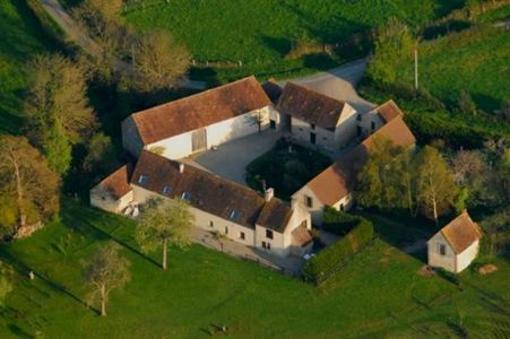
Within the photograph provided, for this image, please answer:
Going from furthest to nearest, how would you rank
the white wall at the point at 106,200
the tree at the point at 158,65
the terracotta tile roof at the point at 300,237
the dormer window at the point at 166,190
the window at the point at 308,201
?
1. the tree at the point at 158,65
2. the white wall at the point at 106,200
3. the dormer window at the point at 166,190
4. the window at the point at 308,201
5. the terracotta tile roof at the point at 300,237

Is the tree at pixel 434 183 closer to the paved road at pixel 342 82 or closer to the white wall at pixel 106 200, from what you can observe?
the paved road at pixel 342 82

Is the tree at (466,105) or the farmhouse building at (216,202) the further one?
the tree at (466,105)

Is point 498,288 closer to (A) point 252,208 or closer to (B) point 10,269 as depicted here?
(A) point 252,208

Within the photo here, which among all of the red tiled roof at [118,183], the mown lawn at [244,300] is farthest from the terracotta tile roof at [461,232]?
the red tiled roof at [118,183]

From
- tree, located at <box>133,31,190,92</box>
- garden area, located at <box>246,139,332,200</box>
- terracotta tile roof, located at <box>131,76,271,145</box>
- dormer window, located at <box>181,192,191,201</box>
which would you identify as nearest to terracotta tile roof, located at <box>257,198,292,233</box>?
garden area, located at <box>246,139,332,200</box>

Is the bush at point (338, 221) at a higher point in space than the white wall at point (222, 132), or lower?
lower

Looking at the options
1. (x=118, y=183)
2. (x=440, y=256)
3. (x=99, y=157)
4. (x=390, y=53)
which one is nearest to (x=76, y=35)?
(x=99, y=157)

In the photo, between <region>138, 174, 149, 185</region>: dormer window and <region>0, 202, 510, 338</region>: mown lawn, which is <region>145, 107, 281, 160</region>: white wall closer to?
<region>138, 174, 149, 185</region>: dormer window

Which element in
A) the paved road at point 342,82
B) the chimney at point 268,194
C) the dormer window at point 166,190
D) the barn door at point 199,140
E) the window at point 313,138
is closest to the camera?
the chimney at point 268,194
